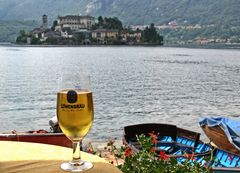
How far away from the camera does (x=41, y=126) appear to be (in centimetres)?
3109

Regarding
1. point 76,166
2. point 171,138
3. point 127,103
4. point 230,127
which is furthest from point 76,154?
point 127,103

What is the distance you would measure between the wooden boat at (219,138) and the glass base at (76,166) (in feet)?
42.2

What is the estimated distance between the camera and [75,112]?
2240mm

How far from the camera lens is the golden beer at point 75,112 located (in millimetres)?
2244

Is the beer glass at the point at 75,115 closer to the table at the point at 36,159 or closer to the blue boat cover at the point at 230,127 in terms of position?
the table at the point at 36,159

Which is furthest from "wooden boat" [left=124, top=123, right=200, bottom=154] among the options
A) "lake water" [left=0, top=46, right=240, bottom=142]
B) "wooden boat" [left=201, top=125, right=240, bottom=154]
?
"lake water" [left=0, top=46, right=240, bottom=142]

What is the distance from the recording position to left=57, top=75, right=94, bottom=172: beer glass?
7.36ft

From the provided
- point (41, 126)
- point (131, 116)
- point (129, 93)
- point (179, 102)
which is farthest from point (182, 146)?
point (129, 93)

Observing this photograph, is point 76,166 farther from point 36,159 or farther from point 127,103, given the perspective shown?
point 127,103

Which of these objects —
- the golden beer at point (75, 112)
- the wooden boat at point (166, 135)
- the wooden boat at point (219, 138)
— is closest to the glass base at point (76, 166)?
the golden beer at point (75, 112)

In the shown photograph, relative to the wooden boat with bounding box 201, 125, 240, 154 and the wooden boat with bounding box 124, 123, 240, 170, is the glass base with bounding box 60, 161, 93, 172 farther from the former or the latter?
the wooden boat with bounding box 201, 125, 240, 154

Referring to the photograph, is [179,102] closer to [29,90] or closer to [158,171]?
[29,90]

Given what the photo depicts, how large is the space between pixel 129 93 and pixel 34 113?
1869 centimetres

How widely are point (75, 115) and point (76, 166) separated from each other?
247mm
